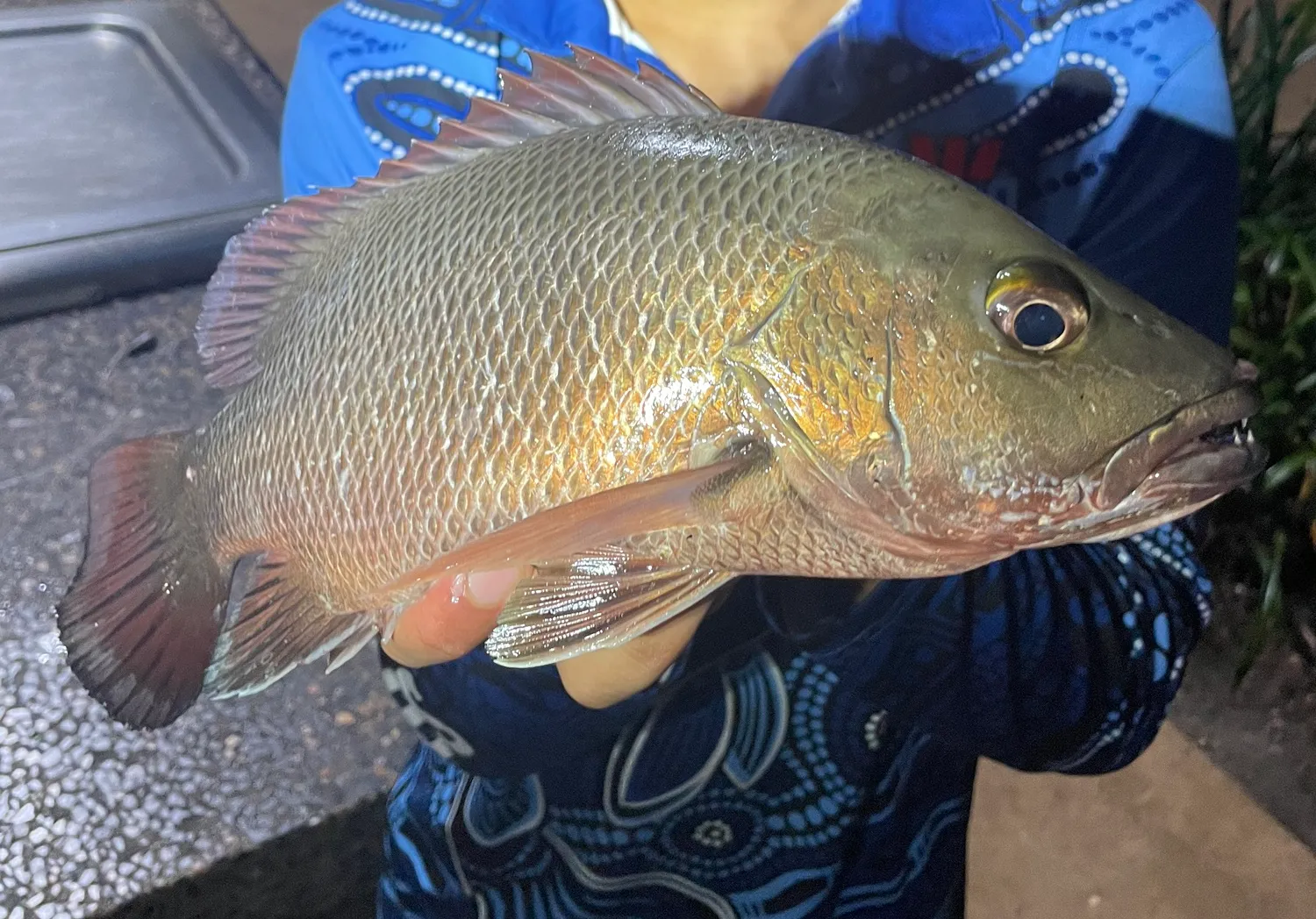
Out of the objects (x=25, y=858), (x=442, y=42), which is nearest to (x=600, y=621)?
(x=442, y=42)

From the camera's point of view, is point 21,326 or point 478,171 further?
point 21,326

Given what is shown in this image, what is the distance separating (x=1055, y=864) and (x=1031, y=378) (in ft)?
4.42

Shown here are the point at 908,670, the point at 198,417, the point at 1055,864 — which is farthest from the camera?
the point at 1055,864

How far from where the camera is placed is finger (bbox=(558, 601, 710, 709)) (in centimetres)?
54

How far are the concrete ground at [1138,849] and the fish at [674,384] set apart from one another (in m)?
1.27

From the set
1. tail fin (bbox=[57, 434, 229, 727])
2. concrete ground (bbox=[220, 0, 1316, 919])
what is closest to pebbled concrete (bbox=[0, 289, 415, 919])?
tail fin (bbox=[57, 434, 229, 727])

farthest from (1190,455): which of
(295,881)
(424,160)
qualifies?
(295,881)

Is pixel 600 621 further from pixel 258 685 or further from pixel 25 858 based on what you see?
pixel 25 858

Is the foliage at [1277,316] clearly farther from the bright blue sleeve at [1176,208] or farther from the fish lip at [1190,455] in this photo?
the fish lip at [1190,455]

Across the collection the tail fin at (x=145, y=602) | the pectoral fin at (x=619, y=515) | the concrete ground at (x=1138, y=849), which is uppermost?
the pectoral fin at (x=619, y=515)

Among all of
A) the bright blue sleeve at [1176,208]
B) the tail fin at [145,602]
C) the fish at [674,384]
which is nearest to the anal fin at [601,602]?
the fish at [674,384]

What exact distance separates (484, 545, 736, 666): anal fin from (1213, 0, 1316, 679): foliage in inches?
49.0

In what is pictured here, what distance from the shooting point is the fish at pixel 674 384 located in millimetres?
359

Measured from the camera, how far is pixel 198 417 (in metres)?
1.28
